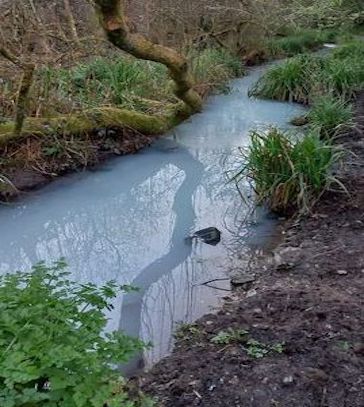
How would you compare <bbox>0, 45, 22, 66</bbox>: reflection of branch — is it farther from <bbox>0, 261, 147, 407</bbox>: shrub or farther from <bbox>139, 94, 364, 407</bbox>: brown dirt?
<bbox>0, 261, 147, 407</bbox>: shrub

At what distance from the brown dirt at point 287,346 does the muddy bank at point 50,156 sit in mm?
2792

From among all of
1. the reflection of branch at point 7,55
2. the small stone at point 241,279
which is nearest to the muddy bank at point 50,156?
the reflection of branch at point 7,55

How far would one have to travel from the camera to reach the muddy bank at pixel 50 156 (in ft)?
18.6

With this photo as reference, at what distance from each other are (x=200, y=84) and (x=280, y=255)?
18.7 ft

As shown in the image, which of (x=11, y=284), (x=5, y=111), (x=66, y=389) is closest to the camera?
(x=66, y=389)

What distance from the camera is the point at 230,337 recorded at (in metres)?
2.84

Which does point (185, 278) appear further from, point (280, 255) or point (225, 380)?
point (225, 380)

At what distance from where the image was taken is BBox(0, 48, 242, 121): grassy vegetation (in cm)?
645

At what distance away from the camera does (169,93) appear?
790cm

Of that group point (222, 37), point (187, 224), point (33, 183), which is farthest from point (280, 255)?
point (222, 37)

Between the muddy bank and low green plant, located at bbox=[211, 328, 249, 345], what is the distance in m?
3.16

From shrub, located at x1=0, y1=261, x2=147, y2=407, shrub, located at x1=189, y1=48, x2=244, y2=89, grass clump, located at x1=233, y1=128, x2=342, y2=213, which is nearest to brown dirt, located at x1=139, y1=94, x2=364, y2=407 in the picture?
shrub, located at x1=0, y1=261, x2=147, y2=407

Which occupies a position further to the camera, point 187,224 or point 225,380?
point 187,224

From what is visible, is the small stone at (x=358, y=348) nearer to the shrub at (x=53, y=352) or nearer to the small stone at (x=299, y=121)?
the shrub at (x=53, y=352)
